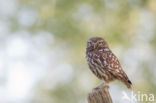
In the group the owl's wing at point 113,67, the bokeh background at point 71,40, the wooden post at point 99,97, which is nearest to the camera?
the wooden post at point 99,97

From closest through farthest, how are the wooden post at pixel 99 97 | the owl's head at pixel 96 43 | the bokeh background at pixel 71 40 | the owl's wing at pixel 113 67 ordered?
the wooden post at pixel 99 97, the owl's wing at pixel 113 67, the owl's head at pixel 96 43, the bokeh background at pixel 71 40

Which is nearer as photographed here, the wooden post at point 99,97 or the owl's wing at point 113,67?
the wooden post at point 99,97

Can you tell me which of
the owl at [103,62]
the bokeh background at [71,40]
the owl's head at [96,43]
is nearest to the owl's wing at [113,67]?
the owl at [103,62]

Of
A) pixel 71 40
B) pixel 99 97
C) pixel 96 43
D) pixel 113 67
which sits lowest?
pixel 99 97

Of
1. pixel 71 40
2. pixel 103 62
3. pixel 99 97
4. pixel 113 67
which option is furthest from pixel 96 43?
pixel 71 40

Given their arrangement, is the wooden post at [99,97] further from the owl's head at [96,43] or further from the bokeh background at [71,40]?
the bokeh background at [71,40]

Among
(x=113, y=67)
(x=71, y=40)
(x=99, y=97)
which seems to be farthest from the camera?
(x=71, y=40)

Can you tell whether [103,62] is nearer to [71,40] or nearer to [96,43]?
[96,43]
